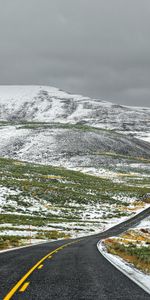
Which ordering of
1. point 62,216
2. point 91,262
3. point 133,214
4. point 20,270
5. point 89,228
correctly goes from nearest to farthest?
1. point 20,270
2. point 91,262
3. point 89,228
4. point 62,216
5. point 133,214

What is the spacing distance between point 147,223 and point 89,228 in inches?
433

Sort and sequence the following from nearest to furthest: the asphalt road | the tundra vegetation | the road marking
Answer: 1. the asphalt road
2. the road marking
3. the tundra vegetation

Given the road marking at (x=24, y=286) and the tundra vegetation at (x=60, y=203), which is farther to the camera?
the tundra vegetation at (x=60, y=203)

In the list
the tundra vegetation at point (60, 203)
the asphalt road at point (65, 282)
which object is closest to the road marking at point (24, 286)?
the asphalt road at point (65, 282)

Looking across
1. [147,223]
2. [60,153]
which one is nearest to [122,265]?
[147,223]

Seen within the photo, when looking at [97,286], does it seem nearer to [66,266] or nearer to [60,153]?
A: [66,266]

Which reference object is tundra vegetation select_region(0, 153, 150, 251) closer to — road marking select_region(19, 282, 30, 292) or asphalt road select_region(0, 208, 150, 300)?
asphalt road select_region(0, 208, 150, 300)

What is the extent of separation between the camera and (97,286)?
39.4ft

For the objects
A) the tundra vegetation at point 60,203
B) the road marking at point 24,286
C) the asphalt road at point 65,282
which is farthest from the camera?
the tundra vegetation at point 60,203

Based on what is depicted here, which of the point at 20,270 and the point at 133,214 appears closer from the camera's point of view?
the point at 20,270

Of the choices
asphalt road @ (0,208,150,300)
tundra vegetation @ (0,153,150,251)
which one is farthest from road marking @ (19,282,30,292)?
tundra vegetation @ (0,153,150,251)

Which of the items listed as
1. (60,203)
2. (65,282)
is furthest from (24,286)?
(60,203)

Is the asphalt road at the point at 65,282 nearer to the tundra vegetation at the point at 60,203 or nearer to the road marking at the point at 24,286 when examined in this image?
the road marking at the point at 24,286

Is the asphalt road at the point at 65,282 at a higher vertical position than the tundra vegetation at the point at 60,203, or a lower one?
higher
